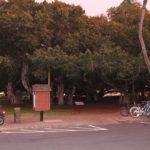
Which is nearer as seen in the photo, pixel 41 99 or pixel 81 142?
pixel 81 142

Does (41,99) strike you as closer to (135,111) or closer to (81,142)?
(81,142)

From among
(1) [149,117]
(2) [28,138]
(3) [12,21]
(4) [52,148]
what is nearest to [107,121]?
(1) [149,117]

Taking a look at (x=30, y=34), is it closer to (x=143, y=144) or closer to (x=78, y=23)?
(x=78, y=23)

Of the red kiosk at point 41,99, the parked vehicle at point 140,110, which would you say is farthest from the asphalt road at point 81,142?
the parked vehicle at point 140,110

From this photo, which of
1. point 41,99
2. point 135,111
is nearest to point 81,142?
point 41,99

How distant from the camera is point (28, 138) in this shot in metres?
10.3

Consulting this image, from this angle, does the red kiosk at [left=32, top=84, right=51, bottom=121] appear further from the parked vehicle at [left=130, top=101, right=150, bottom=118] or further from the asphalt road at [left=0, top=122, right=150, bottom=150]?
the parked vehicle at [left=130, top=101, right=150, bottom=118]

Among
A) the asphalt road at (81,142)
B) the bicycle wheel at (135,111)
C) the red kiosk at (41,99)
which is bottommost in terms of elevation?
the asphalt road at (81,142)

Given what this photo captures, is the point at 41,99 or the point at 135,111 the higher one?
the point at 41,99

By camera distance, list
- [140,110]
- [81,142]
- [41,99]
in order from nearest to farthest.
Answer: [81,142] < [41,99] < [140,110]

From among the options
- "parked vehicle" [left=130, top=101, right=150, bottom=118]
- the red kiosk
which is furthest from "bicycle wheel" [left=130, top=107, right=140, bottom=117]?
the red kiosk

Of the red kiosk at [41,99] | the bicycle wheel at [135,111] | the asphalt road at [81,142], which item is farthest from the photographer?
the bicycle wheel at [135,111]

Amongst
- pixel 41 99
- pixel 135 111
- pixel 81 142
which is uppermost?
pixel 41 99

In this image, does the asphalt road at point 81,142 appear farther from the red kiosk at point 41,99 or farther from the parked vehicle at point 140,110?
the parked vehicle at point 140,110
